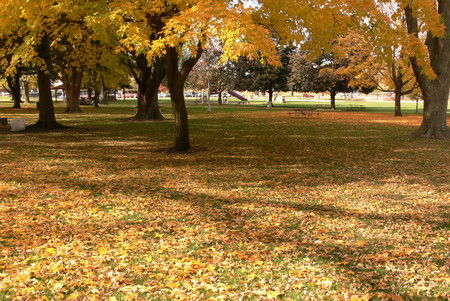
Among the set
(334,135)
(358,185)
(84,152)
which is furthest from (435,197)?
(334,135)

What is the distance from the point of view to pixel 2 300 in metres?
4.16

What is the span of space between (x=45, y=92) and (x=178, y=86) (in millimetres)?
10765

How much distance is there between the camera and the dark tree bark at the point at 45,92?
69.3ft

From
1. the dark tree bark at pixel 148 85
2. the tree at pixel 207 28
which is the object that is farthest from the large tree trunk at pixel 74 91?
the tree at pixel 207 28

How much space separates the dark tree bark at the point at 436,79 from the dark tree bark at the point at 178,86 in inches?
412

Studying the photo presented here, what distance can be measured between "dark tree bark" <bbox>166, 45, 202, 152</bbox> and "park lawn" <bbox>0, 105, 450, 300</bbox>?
1125mm

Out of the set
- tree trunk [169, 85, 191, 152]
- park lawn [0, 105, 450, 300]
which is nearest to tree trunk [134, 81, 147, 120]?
tree trunk [169, 85, 191, 152]

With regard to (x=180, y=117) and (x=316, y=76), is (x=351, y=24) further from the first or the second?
(x=316, y=76)

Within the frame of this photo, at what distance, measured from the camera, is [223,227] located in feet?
21.7

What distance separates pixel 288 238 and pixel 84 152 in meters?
10.5

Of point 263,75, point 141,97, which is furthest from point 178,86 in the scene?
point 263,75

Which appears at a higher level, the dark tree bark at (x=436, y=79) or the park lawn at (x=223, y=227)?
the dark tree bark at (x=436, y=79)

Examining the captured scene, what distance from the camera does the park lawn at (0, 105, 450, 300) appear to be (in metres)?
4.52

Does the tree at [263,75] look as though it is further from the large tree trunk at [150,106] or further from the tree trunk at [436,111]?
the tree trunk at [436,111]
